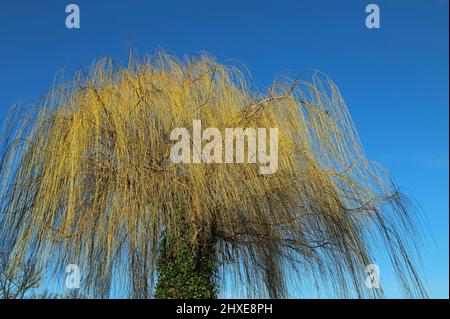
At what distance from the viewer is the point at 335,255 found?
7.50 m

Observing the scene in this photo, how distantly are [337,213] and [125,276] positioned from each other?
9.28ft

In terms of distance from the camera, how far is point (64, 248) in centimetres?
691

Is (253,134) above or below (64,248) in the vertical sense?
above
